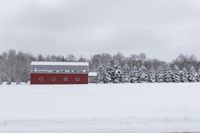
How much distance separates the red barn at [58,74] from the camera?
2687 inches

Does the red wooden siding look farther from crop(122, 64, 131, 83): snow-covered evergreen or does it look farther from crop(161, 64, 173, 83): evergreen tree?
crop(161, 64, 173, 83): evergreen tree

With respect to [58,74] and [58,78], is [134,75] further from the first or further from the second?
[58,78]

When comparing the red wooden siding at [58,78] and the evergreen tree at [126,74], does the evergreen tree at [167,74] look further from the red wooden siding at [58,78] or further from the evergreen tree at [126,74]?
the red wooden siding at [58,78]

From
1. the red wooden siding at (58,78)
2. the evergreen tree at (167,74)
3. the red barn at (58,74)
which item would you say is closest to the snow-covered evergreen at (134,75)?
the evergreen tree at (167,74)

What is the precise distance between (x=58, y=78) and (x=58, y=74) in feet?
3.22

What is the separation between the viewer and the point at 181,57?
571 feet

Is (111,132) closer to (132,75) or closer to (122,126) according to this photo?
(122,126)

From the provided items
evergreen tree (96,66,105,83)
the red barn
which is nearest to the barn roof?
the red barn

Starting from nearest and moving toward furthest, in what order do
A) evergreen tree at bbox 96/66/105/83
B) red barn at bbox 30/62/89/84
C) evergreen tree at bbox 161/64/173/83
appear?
red barn at bbox 30/62/89/84 < evergreen tree at bbox 96/66/105/83 < evergreen tree at bbox 161/64/173/83

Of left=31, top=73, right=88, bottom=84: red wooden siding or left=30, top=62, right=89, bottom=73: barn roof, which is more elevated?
left=30, top=62, right=89, bottom=73: barn roof

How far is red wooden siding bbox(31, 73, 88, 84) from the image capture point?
68.1 meters

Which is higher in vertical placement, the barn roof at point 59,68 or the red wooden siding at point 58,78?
the barn roof at point 59,68

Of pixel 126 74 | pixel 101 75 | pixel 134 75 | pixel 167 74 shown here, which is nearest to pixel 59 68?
pixel 101 75

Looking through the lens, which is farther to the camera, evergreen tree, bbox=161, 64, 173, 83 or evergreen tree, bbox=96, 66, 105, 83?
evergreen tree, bbox=161, 64, 173, 83
